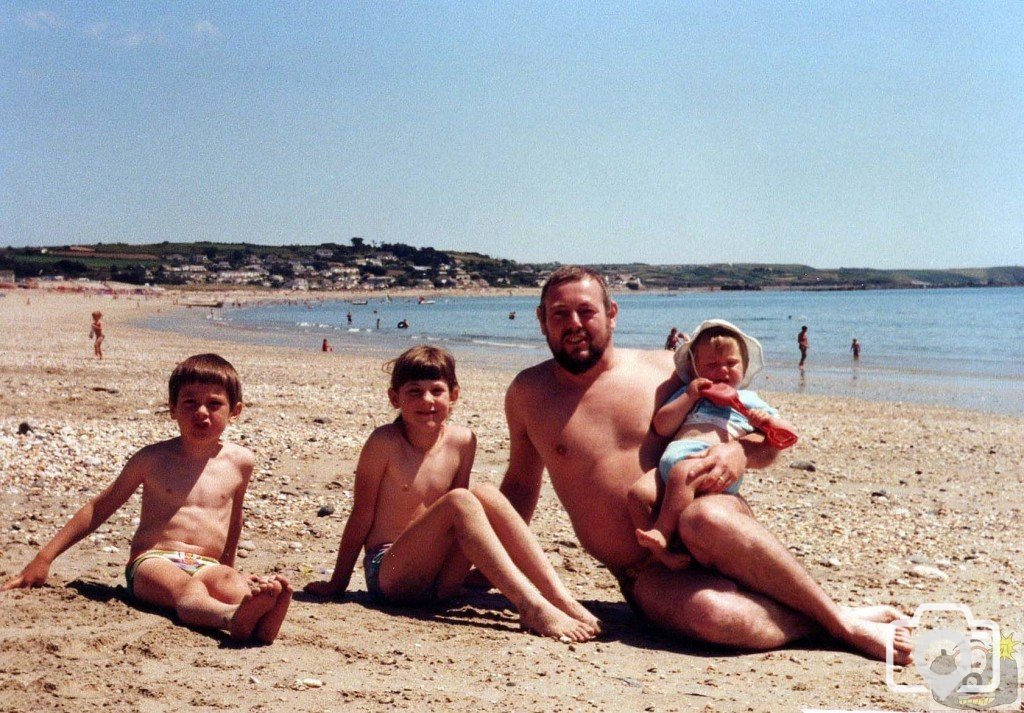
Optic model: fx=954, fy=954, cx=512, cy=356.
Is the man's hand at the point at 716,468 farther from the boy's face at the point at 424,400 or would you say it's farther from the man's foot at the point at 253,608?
the man's foot at the point at 253,608

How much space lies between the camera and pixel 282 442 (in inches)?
355

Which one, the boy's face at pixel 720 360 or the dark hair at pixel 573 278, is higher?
the dark hair at pixel 573 278

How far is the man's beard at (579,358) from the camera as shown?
→ 4422 mm

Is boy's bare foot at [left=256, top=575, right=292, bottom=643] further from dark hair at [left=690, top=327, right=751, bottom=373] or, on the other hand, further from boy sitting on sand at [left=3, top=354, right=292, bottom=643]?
dark hair at [left=690, top=327, right=751, bottom=373]

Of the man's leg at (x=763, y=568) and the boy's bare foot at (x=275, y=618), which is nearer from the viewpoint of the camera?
the boy's bare foot at (x=275, y=618)

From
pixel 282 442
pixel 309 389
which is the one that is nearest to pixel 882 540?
pixel 282 442

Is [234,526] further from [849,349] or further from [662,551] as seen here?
→ [849,349]

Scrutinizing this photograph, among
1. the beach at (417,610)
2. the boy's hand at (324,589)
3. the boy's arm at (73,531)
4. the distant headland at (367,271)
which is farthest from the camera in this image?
the distant headland at (367,271)

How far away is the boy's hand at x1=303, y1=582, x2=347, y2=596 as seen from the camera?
15.3ft

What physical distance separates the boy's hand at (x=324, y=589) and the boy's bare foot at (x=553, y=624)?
99cm

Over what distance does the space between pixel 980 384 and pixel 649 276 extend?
145m

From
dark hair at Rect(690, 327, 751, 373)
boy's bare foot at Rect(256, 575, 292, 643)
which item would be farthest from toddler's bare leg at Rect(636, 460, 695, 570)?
boy's bare foot at Rect(256, 575, 292, 643)

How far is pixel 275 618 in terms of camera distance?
3.79m

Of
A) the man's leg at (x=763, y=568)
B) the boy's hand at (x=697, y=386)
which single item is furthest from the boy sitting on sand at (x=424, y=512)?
the boy's hand at (x=697, y=386)
